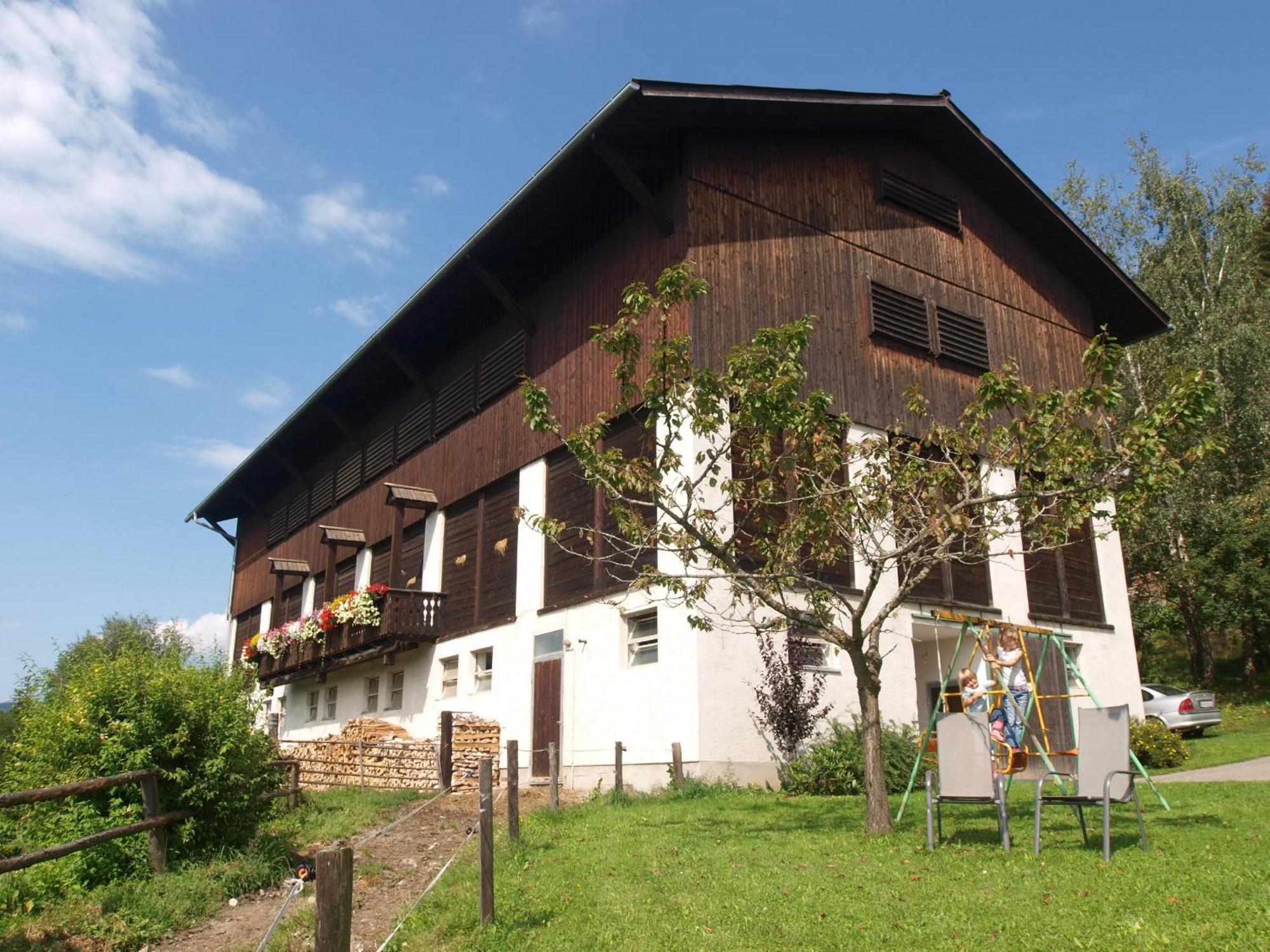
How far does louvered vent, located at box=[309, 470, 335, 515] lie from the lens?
31.0m

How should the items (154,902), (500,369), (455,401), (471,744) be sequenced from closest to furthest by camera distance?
(154,902), (471,744), (500,369), (455,401)

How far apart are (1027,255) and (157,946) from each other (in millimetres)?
21080

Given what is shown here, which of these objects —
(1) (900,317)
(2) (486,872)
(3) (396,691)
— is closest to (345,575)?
(3) (396,691)

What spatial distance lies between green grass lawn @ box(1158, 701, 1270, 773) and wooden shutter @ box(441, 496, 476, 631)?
13291 millimetres

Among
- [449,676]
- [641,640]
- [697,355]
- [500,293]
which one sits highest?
[500,293]

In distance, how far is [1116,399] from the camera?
1016cm

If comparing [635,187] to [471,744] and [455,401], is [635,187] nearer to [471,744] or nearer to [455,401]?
[455,401]

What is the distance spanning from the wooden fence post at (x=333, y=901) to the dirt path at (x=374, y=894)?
3051mm

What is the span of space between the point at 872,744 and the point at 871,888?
2626 mm

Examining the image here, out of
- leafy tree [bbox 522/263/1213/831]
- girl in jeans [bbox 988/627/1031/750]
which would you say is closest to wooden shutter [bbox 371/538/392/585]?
leafy tree [bbox 522/263/1213/831]

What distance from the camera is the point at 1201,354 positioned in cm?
2941

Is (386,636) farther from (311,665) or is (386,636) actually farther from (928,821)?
(928,821)

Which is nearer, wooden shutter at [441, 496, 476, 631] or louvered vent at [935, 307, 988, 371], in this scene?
louvered vent at [935, 307, 988, 371]

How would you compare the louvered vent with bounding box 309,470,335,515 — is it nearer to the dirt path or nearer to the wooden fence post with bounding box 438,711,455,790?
the wooden fence post with bounding box 438,711,455,790
